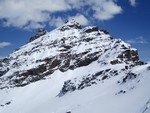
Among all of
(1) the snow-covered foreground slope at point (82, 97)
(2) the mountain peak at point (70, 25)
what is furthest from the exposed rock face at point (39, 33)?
(1) the snow-covered foreground slope at point (82, 97)

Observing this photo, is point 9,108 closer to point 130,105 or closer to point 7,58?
point 7,58

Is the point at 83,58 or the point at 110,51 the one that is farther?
the point at 83,58

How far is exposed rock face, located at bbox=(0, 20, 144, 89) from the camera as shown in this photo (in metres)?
129

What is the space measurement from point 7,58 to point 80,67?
156 feet

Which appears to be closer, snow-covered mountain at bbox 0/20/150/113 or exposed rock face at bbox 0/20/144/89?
snow-covered mountain at bbox 0/20/150/113

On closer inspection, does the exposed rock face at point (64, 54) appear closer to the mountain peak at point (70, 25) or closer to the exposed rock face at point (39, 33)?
the mountain peak at point (70, 25)

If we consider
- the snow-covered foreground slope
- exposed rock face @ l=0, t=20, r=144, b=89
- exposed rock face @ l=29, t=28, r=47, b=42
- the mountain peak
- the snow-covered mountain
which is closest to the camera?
the snow-covered foreground slope

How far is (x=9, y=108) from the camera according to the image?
120312 mm

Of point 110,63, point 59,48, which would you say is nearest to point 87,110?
point 110,63

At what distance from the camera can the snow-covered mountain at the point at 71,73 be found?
8251 centimetres

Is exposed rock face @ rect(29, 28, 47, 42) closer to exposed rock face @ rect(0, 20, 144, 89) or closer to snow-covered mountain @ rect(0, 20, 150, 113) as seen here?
snow-covered mountain @ rect(0, 20, 150, 113)

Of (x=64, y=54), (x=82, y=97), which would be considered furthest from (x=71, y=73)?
(x=82, y=97)

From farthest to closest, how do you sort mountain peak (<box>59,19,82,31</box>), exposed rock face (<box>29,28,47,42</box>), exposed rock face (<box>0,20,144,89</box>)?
exposed rock face (<box>29,28,47,42</box>)
mountain peak (<box>59,19,82,31</box>)
exposed rock face (<box>0,20,144,89</box>)

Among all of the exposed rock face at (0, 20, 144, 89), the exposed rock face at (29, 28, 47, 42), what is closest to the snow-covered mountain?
the exposed rock face at (0, 20, 144, 89)
